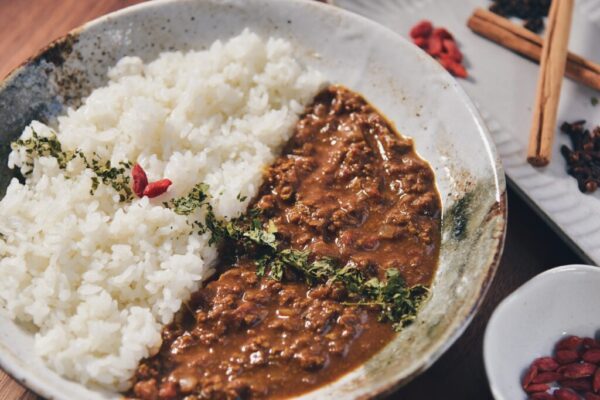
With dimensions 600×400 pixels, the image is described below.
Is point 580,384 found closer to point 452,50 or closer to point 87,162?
point 452,50

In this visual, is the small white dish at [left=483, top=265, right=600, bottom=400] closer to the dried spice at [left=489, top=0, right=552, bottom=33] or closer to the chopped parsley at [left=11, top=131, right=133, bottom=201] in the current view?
the chopped parsley at [left=11, top=131, right=133, bottom=201]

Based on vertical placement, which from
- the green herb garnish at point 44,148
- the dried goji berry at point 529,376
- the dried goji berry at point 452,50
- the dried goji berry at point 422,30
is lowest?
the dried goji berry at point 529,376

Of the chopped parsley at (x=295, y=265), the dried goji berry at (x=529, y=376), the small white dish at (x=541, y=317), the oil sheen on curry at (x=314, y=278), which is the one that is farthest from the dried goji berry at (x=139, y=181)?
the dried goji berry at (x=529, y=376)

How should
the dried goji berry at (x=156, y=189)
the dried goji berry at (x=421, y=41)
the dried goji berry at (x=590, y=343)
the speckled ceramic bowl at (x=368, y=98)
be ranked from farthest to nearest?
the dried goji berry at (x=421, y=41), the dried goji berry at (x=156, y=189), the dried goji berry at (x=590, y=343), the speckled ceramic bowl at (x=368, y=98)

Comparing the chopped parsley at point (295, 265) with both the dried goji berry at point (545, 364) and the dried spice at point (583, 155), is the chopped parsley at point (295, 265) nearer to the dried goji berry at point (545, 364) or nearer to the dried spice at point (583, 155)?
the dried goji berry at point (545, 364)

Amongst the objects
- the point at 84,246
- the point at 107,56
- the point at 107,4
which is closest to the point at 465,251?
the point at 84,246

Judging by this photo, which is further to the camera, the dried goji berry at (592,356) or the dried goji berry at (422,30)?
the dried goji berry at (422,30)

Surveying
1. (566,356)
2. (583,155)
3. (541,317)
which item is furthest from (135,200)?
(583,155)

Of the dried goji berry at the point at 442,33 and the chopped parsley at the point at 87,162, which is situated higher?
the chopped parsley at the point at 87,162
